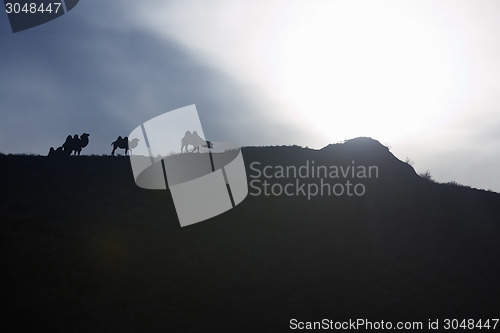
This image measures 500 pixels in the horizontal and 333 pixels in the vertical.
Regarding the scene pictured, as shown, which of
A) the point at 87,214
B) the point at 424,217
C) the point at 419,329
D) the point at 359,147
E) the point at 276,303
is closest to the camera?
the point at 419,329

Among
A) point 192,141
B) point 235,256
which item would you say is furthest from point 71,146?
point 235,256

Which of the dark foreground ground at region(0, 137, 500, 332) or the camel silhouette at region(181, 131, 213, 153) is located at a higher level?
the camel silhouette at region(181, 131, 213, 153)

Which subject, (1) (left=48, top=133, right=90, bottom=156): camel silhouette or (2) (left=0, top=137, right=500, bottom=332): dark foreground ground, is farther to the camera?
(1) (left=48, top=133, right=90, bottom=156): camel silhouette

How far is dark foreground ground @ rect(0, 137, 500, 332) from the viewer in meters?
16.9

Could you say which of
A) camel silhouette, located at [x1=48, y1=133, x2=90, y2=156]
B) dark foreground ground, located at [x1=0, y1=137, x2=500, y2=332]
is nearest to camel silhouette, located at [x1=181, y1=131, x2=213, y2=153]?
dark foreground ground, located at [x1=0, y1=137, x2=500, y2=332]

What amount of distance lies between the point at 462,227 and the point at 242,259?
14.1 m

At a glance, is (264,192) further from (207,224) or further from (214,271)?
(214,271)

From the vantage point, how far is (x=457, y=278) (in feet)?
67.5

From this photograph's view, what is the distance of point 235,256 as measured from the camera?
22.0 meters

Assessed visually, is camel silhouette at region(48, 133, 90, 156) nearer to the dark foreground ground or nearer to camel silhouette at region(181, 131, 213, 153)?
the dark foreground ground

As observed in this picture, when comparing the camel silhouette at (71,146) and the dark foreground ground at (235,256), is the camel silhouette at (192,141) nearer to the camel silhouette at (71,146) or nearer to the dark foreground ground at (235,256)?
the dark foreground ground at (235,256)

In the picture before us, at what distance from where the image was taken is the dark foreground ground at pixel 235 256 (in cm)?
1686

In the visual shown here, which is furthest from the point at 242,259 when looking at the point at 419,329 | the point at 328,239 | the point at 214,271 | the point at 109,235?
the point at 419,329

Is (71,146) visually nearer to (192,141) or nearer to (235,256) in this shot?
(192,141)
